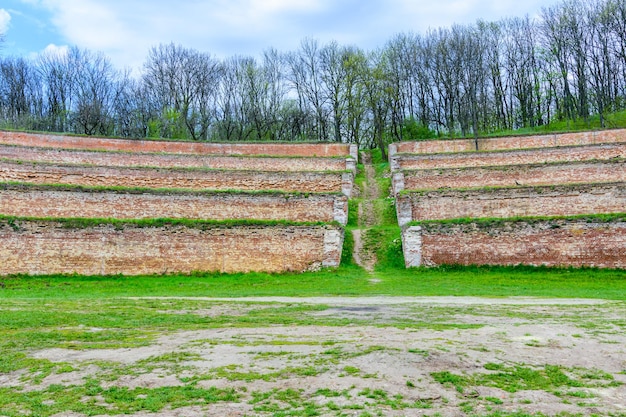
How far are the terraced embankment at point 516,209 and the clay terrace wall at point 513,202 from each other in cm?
4

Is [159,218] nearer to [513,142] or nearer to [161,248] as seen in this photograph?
[161,248]

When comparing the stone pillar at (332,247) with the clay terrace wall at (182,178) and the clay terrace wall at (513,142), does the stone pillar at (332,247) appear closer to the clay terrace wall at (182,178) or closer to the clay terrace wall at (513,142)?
the clay terrace wall at (182,178)

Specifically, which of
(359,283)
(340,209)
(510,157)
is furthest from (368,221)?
(510,157)

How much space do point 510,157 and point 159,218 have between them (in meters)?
21.9

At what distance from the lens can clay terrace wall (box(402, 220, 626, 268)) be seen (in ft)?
57.5

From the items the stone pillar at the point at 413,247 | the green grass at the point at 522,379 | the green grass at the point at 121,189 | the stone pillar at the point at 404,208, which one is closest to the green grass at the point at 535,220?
the stone pillar at the point at 413,247

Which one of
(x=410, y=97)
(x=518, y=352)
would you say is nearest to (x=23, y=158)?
(x=518, y=352)

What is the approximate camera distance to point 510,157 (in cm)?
2984

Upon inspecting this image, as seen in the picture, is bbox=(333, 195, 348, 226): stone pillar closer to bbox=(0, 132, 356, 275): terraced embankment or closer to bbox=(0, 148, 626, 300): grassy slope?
bbox=(0, 132, 356, 275): terraced embankment

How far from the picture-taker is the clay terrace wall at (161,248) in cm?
1744

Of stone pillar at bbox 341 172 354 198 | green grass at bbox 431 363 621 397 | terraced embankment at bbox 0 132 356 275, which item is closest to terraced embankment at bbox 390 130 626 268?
stone pillar at bbox 341 172 354 198

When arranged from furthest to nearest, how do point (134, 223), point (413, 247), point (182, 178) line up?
point (182, 178) → point (413, 247) → point (134, 223)

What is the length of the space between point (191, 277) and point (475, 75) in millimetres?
35525

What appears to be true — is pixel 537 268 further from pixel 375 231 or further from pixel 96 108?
pixel 96 108
